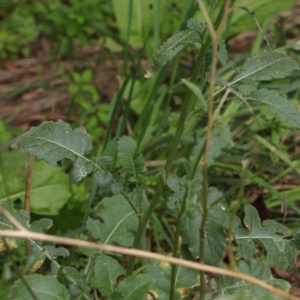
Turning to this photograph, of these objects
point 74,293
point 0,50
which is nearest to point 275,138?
point 74,293

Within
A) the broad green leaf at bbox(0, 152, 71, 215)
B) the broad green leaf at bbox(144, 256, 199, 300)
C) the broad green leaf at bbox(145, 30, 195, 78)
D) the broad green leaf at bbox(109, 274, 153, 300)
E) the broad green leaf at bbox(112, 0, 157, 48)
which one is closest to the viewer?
the broad green leaf at bbox(109, 274, 153, 300)

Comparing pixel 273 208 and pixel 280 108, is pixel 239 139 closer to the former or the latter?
pixel 273 208

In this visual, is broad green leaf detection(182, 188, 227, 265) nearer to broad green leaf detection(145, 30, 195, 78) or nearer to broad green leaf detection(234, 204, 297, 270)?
broad green leaf detection(234, 204, 297, 270)

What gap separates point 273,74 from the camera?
1.14 meters

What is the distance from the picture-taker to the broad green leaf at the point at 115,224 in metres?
1.49

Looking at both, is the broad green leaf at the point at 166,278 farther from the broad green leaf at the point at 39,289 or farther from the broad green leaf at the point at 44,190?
the broad green leaf at the point at 44,190

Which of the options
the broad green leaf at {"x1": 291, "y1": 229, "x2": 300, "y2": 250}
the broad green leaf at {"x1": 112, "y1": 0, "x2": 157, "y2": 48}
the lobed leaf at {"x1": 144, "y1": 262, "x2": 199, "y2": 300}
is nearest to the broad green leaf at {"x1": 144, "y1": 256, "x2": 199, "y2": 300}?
the lobed leaf at {"x1": 144, "y1": 262, "x2": 199, "y2": 300}

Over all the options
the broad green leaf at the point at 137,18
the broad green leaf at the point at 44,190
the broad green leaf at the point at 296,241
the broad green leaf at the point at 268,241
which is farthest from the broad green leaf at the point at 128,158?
the broad green leaf at the point at 137,18

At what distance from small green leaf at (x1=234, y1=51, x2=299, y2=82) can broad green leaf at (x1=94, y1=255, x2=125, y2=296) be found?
0.52 metres

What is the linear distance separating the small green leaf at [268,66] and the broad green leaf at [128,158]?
293 millimetres

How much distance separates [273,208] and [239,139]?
0.38 meters

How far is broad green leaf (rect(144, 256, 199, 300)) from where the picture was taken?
114 centimetres

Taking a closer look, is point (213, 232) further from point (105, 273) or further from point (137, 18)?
point (137, 18)

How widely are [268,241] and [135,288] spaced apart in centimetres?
43
